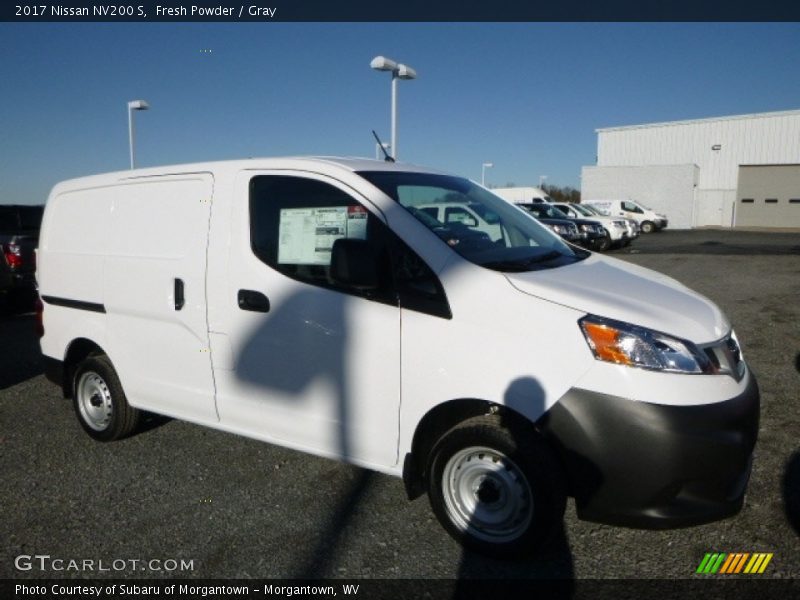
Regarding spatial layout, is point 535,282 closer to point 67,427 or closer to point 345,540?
point 345,540

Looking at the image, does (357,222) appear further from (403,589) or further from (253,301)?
(403,589)

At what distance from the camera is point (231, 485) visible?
3582 mm

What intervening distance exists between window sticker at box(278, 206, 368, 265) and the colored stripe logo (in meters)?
2.24

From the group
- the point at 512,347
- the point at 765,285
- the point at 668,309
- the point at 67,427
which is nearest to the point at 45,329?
the point at 67,427

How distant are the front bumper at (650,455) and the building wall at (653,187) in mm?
38442

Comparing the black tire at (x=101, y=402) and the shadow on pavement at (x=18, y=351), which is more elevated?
the black tire at (x=101, y=402)

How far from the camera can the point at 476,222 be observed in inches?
136

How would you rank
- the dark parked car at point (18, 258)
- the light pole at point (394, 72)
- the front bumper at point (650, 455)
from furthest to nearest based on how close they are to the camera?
1. the light pole at point (394, 72)
2. the dark parked car at point (18, 258)
3. the front bumper at point (650, 455)

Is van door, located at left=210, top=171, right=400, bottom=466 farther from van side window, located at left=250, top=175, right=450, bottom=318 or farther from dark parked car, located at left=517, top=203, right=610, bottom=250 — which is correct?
dark parked car, located at left=517, top=203, right=610, bottom=250

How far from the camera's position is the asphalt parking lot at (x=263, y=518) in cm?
278

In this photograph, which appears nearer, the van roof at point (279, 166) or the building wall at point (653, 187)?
the van roof at point (279, 166)

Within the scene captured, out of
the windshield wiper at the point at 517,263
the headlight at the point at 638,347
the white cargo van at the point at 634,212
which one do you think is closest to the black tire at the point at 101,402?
the windshield wiper at the point at 517,263

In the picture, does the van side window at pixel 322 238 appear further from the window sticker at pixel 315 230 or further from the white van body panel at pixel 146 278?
the white van body panel at pixel 146 278

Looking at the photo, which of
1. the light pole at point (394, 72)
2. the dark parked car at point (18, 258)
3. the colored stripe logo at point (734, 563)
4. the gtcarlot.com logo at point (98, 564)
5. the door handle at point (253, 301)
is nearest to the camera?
the colored stripe logo at point (734, 563)
